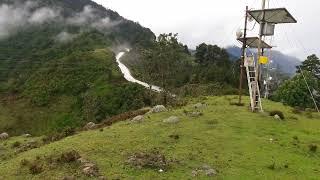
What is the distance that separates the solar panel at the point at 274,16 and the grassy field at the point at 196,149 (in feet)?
26.3

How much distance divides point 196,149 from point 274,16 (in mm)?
16566

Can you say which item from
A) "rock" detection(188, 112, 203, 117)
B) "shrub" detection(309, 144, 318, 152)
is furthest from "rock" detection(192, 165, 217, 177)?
"rock" detection(188, 112, 203, 117)

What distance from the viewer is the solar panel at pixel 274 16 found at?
39.3 meters

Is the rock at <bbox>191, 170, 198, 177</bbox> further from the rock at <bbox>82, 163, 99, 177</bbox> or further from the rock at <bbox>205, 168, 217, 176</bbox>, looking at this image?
the rock at <bbox>82, 163, 99, 177</bbox>

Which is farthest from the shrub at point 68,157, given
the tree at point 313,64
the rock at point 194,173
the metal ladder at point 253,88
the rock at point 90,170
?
the tree at point 313,64

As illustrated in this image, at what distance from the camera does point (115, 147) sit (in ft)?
91.2

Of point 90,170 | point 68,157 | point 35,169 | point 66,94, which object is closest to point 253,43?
point 68,157

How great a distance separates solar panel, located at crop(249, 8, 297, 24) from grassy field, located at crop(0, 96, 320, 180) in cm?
801

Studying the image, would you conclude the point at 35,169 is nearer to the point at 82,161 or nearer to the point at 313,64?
the point at 82,161

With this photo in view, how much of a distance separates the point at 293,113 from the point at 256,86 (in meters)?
7.74

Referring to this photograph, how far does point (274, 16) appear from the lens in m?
39.9

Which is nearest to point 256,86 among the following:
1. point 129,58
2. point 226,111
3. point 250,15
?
point 226,111

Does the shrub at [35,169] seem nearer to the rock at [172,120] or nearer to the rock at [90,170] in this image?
the rock at [90,170]

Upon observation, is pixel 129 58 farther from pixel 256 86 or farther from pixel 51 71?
pixel 256 86
